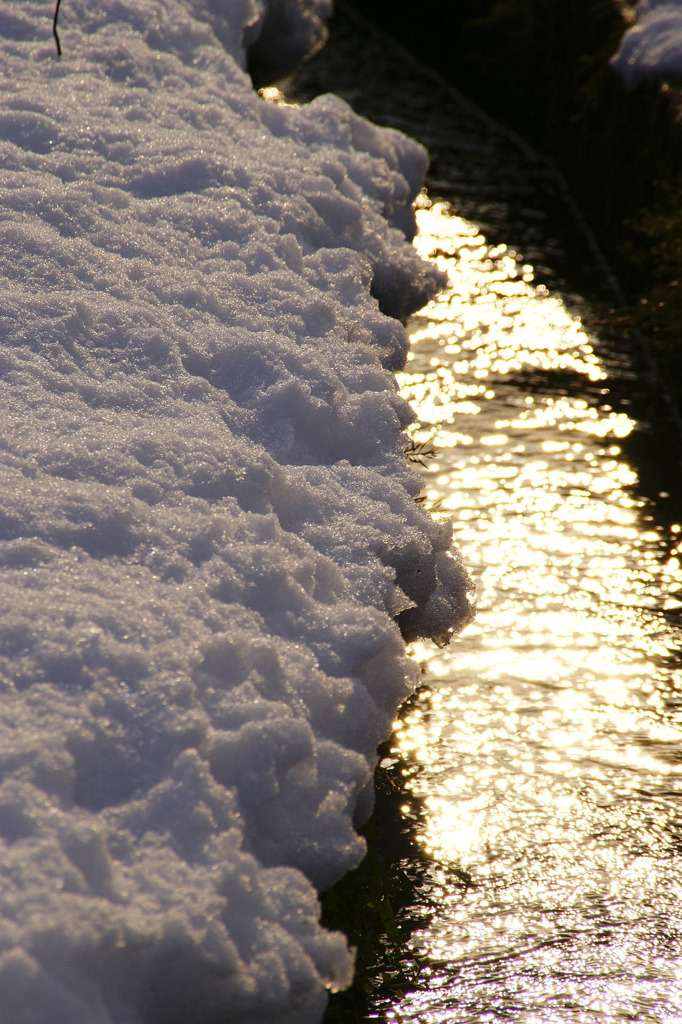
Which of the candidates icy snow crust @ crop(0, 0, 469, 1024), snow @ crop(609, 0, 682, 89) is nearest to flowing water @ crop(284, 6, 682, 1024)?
icy snow crust @ crop(0, 0, 469, 1024)

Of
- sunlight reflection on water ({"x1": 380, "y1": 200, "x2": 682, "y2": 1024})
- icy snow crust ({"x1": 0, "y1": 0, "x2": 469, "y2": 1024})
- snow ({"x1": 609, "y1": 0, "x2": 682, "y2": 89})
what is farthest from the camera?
snow ({"x1": 609, "y1": 0, "x2": 682, "y2": 89})

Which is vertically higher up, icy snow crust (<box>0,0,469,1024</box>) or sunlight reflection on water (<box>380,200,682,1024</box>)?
icy snow crust (<box>0,0,469,1024</box>)

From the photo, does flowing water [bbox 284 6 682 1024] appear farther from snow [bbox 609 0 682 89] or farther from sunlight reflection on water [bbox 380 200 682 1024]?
snow [bbox 609 0 682 89]

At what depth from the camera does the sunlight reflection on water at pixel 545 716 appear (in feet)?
6.50

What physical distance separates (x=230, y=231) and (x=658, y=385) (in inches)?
81.7

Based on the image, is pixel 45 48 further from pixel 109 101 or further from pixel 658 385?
pixel 658 385

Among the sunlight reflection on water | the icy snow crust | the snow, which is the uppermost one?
the snow

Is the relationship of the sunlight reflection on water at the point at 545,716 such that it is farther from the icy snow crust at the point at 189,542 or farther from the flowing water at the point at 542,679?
the icy snow crust at the point at 189,542

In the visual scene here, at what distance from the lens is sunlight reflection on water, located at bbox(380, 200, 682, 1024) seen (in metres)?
1.98

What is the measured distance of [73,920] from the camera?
4.03ft

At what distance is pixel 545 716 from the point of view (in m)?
2.55

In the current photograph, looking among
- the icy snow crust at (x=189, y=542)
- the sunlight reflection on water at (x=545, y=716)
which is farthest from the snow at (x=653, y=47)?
the icy snow crust at (x=189, y=542)

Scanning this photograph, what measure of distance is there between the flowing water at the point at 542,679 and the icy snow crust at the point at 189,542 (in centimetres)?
46

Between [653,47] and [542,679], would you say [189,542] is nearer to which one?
[542,679]
